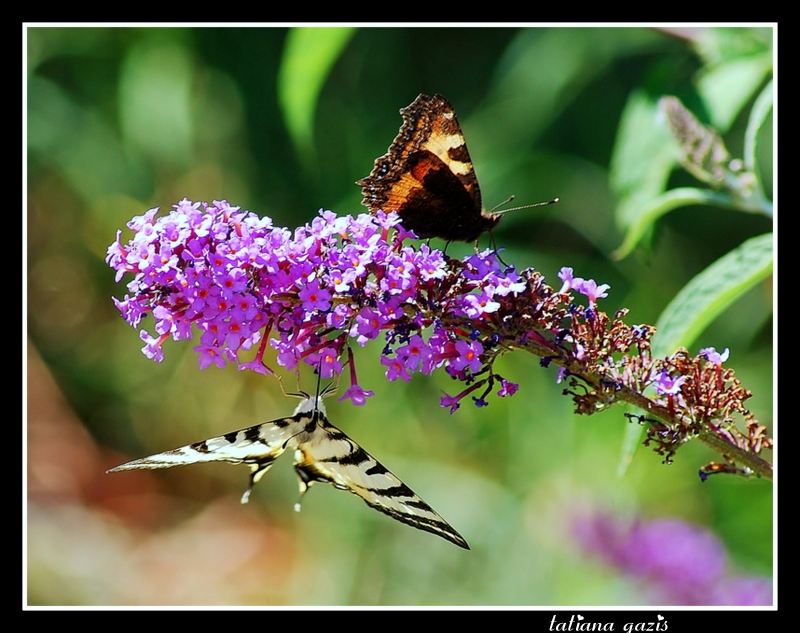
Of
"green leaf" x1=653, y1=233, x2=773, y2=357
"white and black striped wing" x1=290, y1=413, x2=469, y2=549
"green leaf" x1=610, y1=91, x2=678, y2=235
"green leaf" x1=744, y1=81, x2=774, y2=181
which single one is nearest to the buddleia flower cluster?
"green leaf" x1=653, y1=233, x2=773, y2=357

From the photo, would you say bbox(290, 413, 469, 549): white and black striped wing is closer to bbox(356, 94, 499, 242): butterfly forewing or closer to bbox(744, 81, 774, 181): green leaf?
bbox(356, 94, 499, 242): butterfly forewing

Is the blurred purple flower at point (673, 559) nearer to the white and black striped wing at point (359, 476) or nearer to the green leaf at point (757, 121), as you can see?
the white and black striped wing at point (359, 476)

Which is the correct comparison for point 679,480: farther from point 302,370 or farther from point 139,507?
point 139,507

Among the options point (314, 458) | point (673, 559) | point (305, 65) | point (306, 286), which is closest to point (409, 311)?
point (306, 286)

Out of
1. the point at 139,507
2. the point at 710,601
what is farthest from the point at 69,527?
the point at 710,601

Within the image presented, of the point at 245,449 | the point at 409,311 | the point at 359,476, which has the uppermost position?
the point at 409,311

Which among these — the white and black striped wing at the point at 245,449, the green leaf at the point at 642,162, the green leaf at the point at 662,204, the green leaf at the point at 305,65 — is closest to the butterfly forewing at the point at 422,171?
the green leaf at the point at 662,204

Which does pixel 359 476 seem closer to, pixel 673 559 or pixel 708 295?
pixel 708 295
